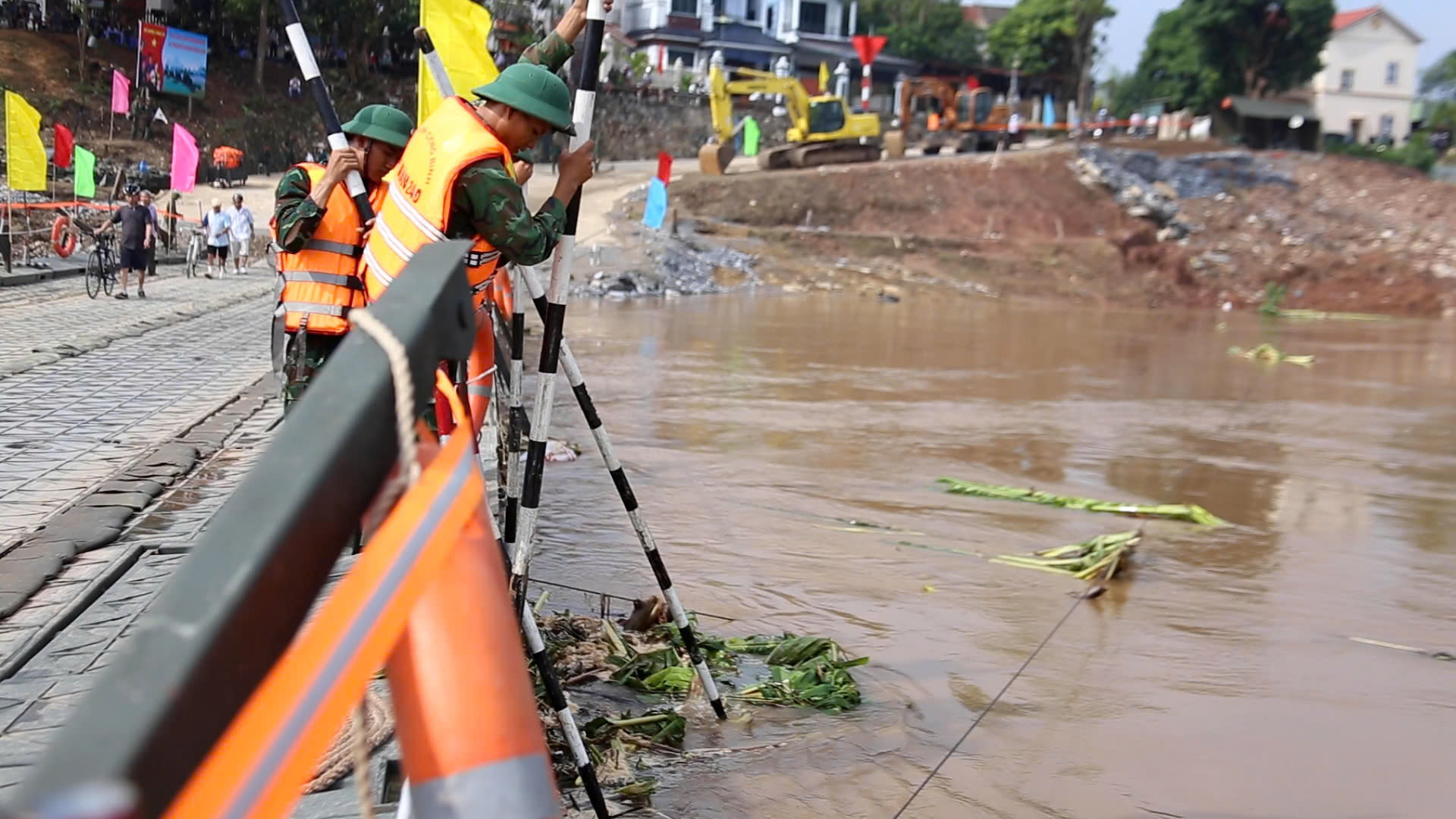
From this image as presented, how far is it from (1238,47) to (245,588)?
6236cm

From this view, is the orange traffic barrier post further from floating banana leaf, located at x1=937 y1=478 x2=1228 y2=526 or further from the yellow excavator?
the yellow excavator

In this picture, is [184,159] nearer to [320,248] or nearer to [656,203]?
[656,203]

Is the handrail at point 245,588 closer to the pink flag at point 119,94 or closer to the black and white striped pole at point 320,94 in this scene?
the black and white striped pole at point 320,94

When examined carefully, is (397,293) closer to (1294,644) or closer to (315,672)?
(315,672)

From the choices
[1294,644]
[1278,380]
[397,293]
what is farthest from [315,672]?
[1278,380]

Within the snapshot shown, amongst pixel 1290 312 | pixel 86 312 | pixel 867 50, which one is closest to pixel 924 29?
pixel 867 50

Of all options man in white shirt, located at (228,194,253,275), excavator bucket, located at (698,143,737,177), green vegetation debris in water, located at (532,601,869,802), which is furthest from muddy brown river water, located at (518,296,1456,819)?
excavator bucket, located at (698,143,737,177)

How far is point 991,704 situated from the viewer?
5.22 meters

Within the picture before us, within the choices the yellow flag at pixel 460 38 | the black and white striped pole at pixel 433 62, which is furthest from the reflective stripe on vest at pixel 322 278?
the black and white striped pole at pixel 433 62

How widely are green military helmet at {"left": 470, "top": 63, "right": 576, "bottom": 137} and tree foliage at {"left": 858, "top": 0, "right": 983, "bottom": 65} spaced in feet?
210

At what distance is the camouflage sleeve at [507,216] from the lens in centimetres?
365

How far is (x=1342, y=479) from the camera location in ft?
34.4

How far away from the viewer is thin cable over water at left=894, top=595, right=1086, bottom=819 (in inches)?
171

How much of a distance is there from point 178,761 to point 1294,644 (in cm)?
622
